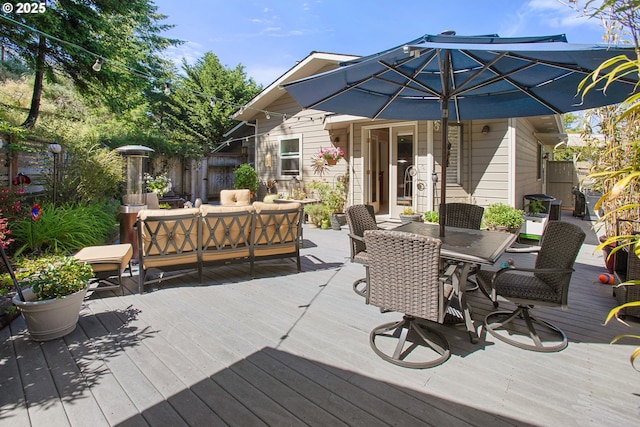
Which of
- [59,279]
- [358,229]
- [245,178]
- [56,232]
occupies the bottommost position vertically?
[59,279]

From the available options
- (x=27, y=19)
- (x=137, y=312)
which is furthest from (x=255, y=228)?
(x=27, y=19)

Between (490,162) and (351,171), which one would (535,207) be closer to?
(490,162)

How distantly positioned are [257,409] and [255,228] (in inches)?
108

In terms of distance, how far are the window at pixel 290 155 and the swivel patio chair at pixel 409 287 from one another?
7789 millimetres

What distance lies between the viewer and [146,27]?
17266mm

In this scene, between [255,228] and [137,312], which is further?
[255,228]

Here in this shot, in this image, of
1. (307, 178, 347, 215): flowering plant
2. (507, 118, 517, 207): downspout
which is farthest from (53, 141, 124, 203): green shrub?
(507, 118, 517, 207): downspout

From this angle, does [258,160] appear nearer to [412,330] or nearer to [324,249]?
[324,249]

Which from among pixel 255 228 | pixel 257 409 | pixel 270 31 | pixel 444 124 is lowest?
pixel 257 409

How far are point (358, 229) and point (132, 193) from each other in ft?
12.0

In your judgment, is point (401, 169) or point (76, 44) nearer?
point (76, 44)

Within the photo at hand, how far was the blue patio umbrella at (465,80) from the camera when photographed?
2.48 m

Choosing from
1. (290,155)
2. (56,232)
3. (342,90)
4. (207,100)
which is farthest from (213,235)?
(207,100)

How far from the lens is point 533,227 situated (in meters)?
6.94
